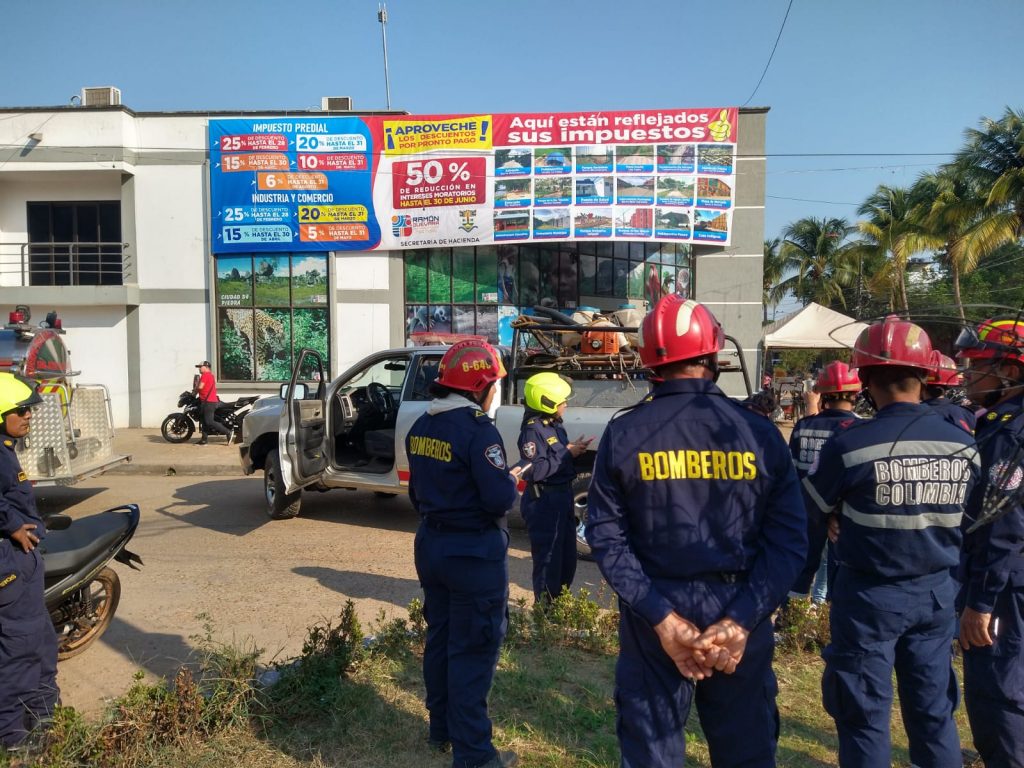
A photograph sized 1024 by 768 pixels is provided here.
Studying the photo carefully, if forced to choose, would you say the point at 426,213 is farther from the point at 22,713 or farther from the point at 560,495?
the point at 22,713

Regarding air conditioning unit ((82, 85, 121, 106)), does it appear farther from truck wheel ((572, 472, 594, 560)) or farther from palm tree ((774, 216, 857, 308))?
palm tree ((774, 216, 857, 308))

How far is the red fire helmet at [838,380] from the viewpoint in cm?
461

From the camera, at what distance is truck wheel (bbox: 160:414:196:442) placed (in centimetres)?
1432

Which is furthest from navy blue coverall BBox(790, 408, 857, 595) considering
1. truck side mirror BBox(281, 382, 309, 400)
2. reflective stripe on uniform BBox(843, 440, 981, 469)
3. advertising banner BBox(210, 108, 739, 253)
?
advertising banner BBox(210, 108, 739, 253)

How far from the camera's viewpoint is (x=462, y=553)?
120 inches

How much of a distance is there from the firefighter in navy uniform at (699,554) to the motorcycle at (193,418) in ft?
43.0

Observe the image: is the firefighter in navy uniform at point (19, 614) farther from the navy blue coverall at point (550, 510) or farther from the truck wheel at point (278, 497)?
the truck wheel at point (278, 497)

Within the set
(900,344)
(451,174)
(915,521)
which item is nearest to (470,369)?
(900,344)

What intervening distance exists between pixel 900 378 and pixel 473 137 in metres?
14.7

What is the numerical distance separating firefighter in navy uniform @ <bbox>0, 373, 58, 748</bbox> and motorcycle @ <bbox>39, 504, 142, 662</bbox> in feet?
2.18

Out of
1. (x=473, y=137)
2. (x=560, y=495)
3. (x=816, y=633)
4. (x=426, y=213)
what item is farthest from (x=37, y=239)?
(x=816, y=633)

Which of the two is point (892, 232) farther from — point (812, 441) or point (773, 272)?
point (812, 441)

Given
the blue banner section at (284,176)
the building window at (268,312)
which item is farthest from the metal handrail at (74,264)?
the blue banner section at (284,176)

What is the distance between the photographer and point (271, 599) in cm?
550
